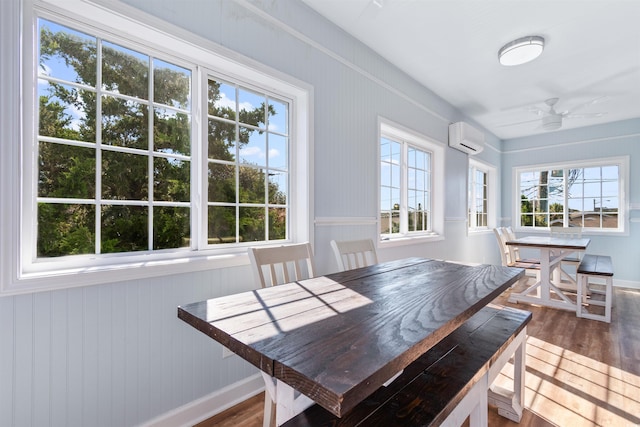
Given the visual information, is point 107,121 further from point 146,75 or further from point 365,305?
point 365,305

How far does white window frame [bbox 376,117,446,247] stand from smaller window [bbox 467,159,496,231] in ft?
4.18

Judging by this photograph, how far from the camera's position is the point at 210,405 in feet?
5.59

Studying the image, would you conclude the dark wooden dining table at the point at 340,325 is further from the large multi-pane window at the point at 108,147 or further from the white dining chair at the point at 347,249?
the large multi-pane window at the point at 108,147

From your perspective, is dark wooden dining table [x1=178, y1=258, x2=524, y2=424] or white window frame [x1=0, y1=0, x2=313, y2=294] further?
white window frame [x1=0, y1=0, x2=313, y2=294]

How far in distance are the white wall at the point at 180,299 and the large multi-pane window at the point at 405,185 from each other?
45cm

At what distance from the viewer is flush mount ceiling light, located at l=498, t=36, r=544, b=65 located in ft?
8.50

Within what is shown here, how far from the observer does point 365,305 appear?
1.12m

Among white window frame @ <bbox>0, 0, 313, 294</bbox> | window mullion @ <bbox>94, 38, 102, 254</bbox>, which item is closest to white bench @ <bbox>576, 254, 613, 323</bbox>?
white window frame @ <bbox>0, 0, 313, 294</bbox>

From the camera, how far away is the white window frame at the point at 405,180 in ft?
10.4

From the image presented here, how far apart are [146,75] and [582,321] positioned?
4.47 metres

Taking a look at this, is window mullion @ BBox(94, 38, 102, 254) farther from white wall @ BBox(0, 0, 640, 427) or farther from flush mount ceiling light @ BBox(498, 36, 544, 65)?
flush mount ceiling light @ BBox(498, 36, 544, 65)

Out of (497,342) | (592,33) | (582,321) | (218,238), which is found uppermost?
(592,33)

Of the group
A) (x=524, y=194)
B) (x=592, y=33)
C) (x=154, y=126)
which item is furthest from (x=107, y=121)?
(x=524, y=194)

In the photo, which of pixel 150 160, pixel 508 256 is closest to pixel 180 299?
pixel 150 160
